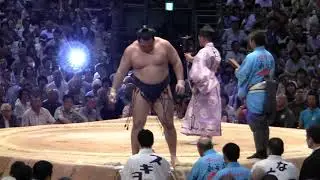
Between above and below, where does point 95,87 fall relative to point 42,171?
below

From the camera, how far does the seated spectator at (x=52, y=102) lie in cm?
809

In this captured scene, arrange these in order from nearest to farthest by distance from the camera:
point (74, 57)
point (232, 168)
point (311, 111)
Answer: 1. point (232, 168)
2. point (311, 111)
3. point (74, 57)

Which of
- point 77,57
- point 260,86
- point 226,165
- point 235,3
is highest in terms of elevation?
point 235,3

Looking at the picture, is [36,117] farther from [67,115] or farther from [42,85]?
[42,85]

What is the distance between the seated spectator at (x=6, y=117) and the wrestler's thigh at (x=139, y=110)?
9.05 feet

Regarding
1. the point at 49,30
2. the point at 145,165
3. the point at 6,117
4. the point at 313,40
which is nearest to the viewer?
the point at 145,165

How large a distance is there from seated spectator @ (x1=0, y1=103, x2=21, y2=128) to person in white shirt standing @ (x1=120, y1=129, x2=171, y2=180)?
3629 millimetres

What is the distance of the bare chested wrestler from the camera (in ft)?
16.7

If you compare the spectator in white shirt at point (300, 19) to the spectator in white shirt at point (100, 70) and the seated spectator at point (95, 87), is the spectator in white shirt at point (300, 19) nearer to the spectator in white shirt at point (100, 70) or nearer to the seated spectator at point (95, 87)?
the spectator in white shirt at point (100, 70)

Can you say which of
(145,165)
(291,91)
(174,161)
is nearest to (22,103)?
(291,91)

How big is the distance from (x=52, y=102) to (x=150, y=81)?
3.18 metres

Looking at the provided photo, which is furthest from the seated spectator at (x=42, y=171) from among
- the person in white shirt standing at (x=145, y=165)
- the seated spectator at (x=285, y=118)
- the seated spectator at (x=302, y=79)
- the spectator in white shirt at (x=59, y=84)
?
the spectator in white shirt at (x=59, y=84)

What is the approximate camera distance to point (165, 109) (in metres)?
5.12

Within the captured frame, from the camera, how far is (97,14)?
12.3m
